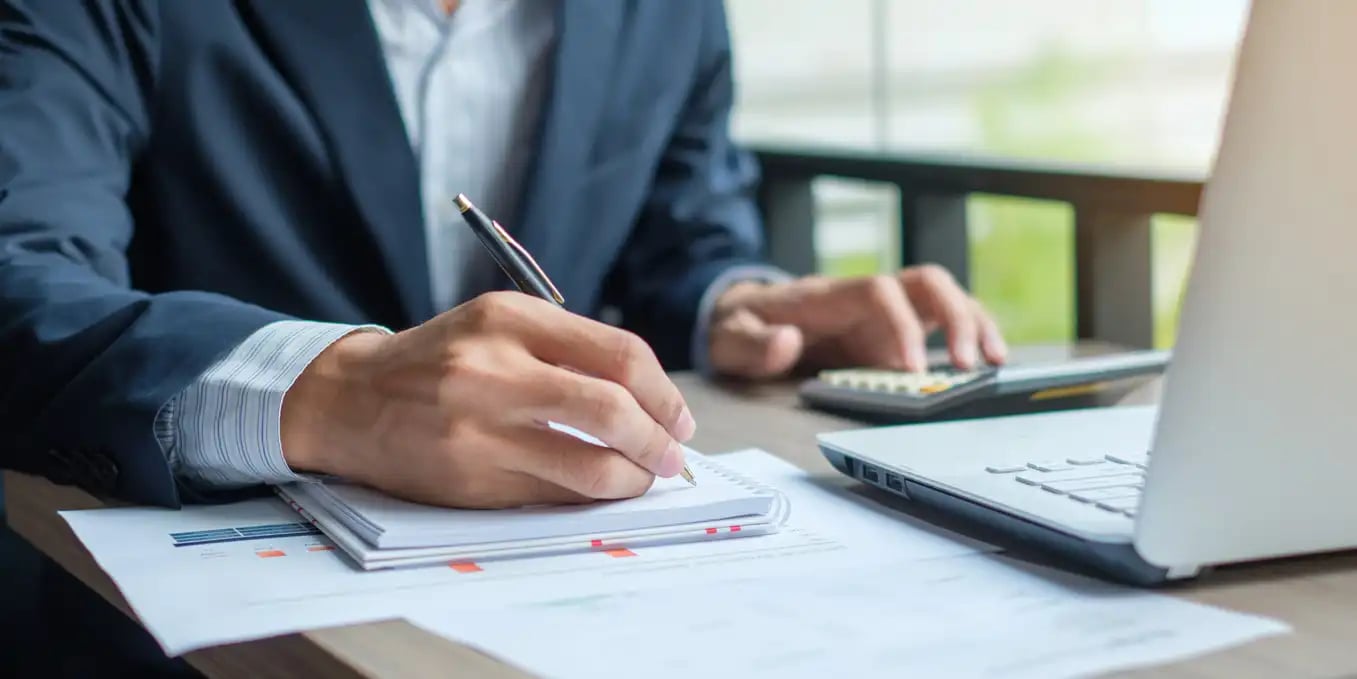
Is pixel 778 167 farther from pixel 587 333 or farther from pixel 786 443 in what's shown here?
pixel 587 333

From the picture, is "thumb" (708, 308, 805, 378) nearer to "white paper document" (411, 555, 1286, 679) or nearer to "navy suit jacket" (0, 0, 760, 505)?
"navy suit jacket" (0, 0, 760, 505)

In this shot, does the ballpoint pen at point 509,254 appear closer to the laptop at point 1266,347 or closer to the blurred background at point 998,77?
the laptop at point 1266,347

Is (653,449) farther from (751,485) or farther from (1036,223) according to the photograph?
(1036,223)

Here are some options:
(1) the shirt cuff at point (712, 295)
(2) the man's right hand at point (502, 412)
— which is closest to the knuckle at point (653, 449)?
(2) the man's right hand at point (502, 412)

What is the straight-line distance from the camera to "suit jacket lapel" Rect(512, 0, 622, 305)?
4.07 ft

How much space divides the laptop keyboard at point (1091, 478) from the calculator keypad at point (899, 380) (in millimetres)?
261

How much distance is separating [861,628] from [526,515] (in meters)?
0.20

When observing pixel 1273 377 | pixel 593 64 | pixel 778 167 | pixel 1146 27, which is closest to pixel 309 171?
pixel 593 64

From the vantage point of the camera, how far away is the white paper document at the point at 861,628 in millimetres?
495

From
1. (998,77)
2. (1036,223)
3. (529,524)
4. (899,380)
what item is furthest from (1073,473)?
(998,77)

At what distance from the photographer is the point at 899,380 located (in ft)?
3.43

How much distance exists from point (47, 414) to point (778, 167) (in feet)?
4.82

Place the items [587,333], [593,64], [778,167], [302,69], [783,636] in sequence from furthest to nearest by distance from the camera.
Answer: [778,167]
[593,64]
[302,69]
[587,333]
[783,636]

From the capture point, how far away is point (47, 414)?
0.79 m
